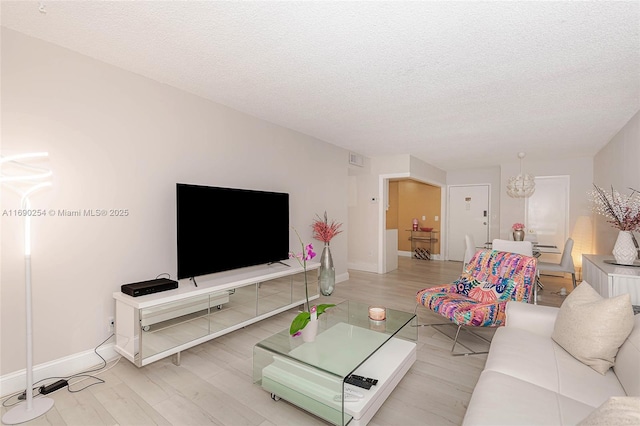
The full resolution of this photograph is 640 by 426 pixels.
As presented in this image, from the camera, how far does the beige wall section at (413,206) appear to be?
316 inches

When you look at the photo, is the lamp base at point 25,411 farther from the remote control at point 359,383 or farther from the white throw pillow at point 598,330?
the white throw pillow at point 598,330

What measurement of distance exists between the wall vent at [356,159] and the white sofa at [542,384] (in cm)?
423

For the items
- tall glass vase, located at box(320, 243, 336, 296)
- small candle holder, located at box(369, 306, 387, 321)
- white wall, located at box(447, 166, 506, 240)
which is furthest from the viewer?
white wall, located at box(447, 166, 506, 240)

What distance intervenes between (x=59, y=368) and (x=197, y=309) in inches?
40.5

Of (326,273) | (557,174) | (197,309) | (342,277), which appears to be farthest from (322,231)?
→ (557,174)

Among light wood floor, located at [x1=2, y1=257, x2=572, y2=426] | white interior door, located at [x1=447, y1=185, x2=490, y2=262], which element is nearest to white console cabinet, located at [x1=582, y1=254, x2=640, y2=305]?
light wood floor, located at [x1=2, y1=257, x2=572, y2=426]

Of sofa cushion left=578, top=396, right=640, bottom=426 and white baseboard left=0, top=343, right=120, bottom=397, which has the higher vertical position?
sofa cushion left=578, top=396, right=640, bottom=426

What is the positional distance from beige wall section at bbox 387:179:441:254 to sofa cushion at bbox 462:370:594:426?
6.42 meters

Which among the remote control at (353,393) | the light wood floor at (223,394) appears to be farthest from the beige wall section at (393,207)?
the remote control at (353,393)

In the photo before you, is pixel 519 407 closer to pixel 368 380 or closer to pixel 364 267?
pixel 368 380

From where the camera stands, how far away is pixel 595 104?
3.19 meters

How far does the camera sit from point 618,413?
769 millimetres

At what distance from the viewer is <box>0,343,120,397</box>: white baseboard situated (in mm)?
2068

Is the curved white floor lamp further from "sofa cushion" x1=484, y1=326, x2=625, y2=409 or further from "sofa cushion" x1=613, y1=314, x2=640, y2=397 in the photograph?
"sofa cushion" x1=613, y1=314, x2=640, y2=397
